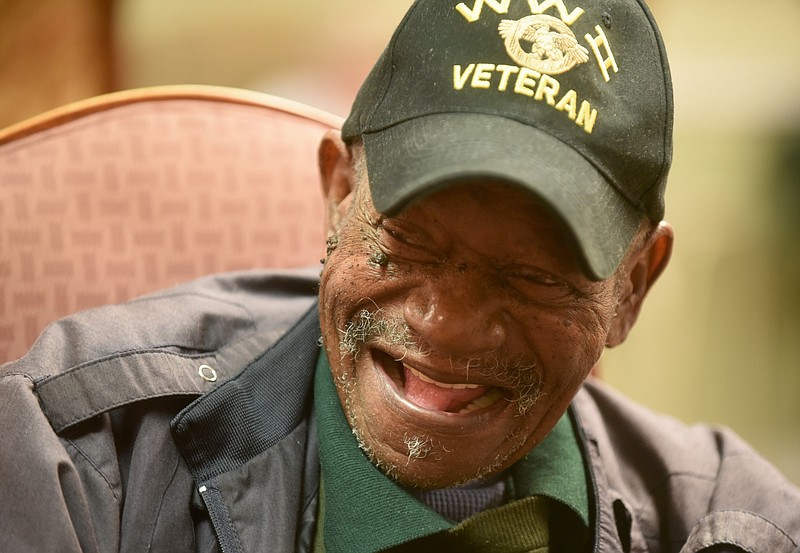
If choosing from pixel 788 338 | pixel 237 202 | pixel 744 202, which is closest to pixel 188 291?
pixel 237 202

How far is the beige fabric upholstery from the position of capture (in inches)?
45.9

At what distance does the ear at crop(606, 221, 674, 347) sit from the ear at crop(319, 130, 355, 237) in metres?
0.32

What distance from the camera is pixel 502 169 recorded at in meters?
0.73

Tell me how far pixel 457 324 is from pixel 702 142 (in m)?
1.76

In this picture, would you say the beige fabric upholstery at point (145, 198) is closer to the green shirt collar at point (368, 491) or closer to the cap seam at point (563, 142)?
the green shirt collar at point (368, 491)

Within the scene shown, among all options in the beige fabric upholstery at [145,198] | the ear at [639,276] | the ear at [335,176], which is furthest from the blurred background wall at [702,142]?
the ear at [639,276]

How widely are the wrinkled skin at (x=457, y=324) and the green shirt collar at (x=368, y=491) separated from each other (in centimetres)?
2

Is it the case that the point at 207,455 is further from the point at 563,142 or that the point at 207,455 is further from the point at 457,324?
the point at 563,142

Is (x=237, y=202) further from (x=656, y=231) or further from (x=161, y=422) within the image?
(x=656, y=231)

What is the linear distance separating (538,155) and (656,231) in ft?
0.90

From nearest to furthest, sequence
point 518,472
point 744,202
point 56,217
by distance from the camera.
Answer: point 518,472
point 56,217
point 744,202

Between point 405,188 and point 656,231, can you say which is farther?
point 656,231

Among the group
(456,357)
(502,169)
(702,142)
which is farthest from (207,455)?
(702,142)

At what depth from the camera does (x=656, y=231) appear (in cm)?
98
